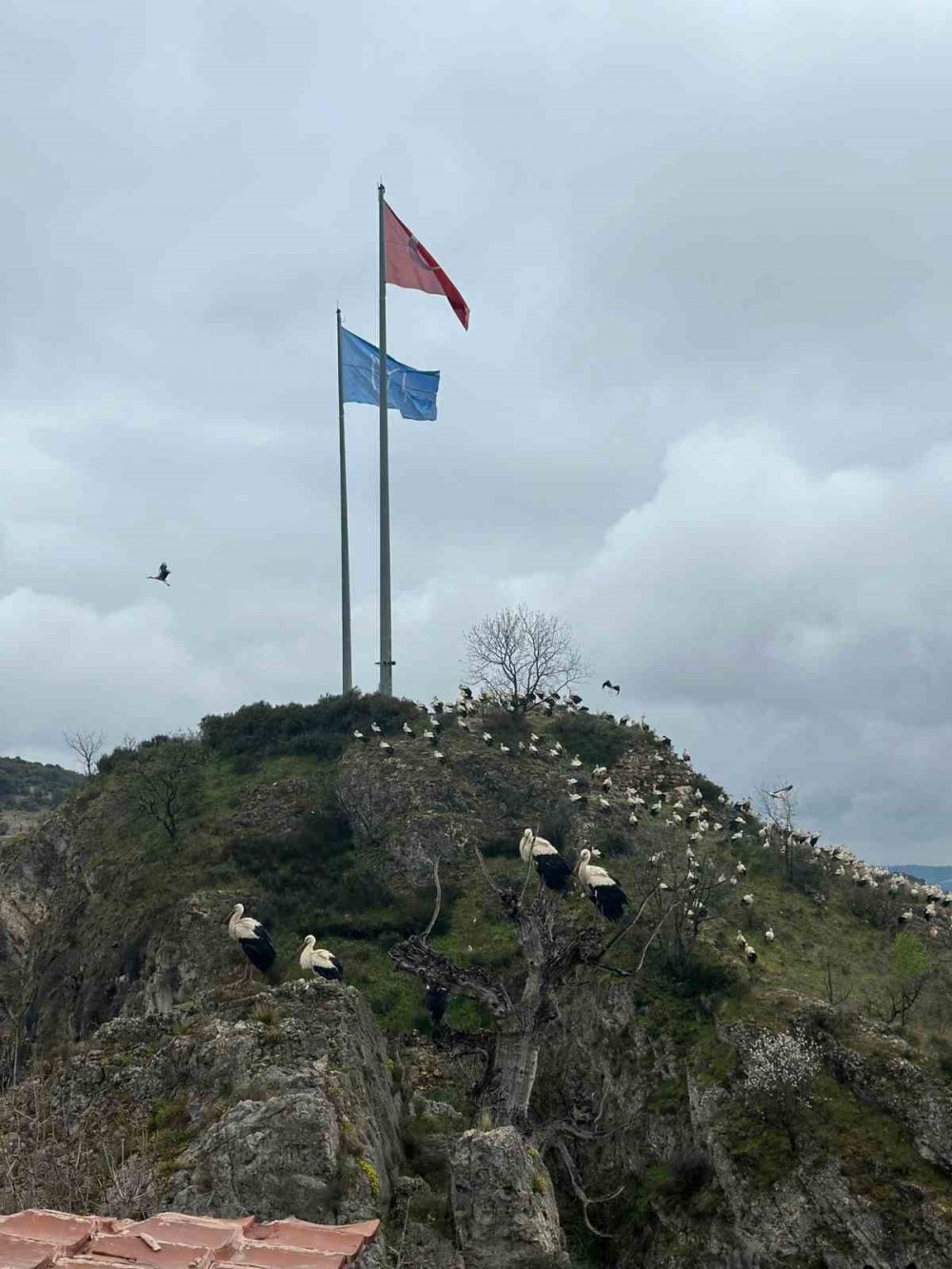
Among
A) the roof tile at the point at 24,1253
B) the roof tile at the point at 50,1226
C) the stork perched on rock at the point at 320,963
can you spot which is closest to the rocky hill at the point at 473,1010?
the stork perched on rock at the point at 320,963

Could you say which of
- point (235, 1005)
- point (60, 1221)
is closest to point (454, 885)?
point (235, 1005)

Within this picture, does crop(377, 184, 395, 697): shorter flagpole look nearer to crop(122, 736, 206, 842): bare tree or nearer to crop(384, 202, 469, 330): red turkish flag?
crop(384, 202, 469, 330): red turkish flag

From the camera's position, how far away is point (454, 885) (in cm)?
3231

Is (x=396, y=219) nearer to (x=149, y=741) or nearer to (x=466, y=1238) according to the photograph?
(x=149, y=741)

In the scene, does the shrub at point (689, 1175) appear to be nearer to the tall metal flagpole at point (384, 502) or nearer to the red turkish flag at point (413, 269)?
the tall metal flagpole at point (384, 502)

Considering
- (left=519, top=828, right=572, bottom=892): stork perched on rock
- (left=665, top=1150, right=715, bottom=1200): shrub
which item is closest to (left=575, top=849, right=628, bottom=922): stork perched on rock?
(left=519, top=828, right=572, bottom=892): stork perched on rock

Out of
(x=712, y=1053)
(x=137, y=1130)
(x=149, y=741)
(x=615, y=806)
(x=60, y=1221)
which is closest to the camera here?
(x=60, y=1221)

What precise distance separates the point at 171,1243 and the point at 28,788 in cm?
10316

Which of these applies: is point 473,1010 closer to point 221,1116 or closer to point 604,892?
point 604,892

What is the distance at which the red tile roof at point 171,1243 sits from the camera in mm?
8234

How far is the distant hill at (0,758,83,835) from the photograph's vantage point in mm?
89938

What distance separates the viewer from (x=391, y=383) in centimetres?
4341

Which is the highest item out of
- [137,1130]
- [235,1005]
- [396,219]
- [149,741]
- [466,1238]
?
[396,219]

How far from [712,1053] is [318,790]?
777 inches
